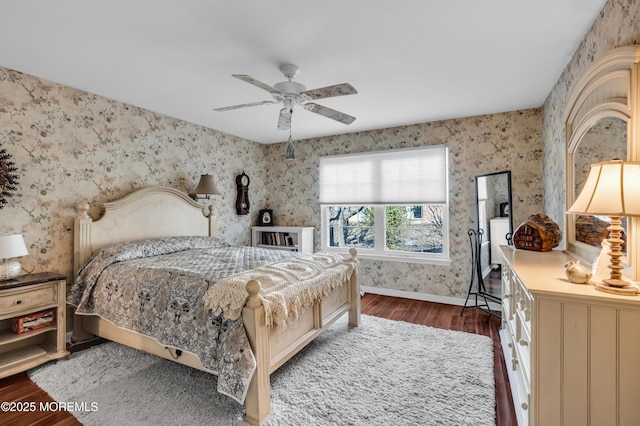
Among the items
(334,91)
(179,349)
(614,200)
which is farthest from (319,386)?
(334,91)

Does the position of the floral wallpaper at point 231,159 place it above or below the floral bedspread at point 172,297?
above

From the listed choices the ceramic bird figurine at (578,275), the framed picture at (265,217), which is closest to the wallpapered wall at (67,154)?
the framed picture at (265,217)

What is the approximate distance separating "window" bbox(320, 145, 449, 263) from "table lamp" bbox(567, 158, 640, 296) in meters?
2.84

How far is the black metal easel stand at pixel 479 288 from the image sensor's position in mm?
3561

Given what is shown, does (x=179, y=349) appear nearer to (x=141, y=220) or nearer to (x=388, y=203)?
(x=141, y=220)

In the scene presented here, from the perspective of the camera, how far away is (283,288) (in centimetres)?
213

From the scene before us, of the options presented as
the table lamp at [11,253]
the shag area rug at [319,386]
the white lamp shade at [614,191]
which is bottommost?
the shag area rug at [319,386]

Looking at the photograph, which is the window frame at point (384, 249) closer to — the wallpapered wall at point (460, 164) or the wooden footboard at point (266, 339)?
the wallpapered wall at point (460, 164)

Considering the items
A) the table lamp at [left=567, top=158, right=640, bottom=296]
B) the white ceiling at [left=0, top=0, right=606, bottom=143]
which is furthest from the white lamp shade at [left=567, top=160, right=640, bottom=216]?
the white ceiling at [left=0, top=0, right=606, bottom=143]

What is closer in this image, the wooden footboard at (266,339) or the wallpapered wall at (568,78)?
the wallpapered wall at (568,78)

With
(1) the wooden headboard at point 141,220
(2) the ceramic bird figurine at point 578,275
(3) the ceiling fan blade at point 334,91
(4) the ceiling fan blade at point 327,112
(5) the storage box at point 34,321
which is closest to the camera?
(2) the ceramic bird figurine at point 578,275

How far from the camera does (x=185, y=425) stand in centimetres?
178

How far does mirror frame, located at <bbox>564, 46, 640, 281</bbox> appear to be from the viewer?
142 cm

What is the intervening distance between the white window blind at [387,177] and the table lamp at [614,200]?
2.84 meters
